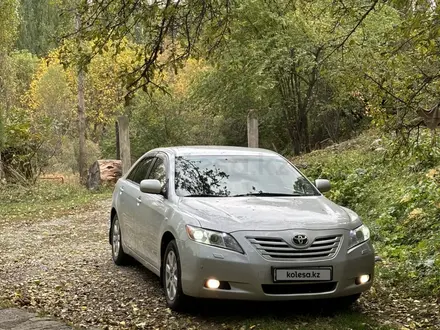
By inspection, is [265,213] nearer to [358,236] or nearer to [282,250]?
[282,250]

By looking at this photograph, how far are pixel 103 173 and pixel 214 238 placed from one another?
16609mm

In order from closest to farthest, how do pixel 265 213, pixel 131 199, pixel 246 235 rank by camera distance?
pixel 246 235 → pixel 265 213 → pixel 131 199

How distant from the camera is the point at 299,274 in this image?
5414mm

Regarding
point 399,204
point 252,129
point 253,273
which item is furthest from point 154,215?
point 252,129

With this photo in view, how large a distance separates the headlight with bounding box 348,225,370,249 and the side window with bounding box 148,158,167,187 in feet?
7.16

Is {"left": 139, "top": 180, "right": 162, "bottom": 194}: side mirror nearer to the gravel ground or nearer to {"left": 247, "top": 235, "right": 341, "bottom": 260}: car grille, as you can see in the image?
the gravel ground

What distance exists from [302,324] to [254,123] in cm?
1402

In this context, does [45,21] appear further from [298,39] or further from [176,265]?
[176,265]

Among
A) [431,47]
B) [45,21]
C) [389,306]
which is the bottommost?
[389,306]

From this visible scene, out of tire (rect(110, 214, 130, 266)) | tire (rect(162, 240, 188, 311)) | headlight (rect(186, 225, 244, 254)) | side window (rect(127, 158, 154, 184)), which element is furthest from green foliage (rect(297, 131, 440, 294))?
tire (rect(110, 214, 130, 266))

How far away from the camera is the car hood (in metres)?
5.60

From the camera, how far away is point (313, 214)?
5934mm

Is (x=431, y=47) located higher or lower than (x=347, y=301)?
higher

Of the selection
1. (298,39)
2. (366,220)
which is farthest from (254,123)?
(366,220)
